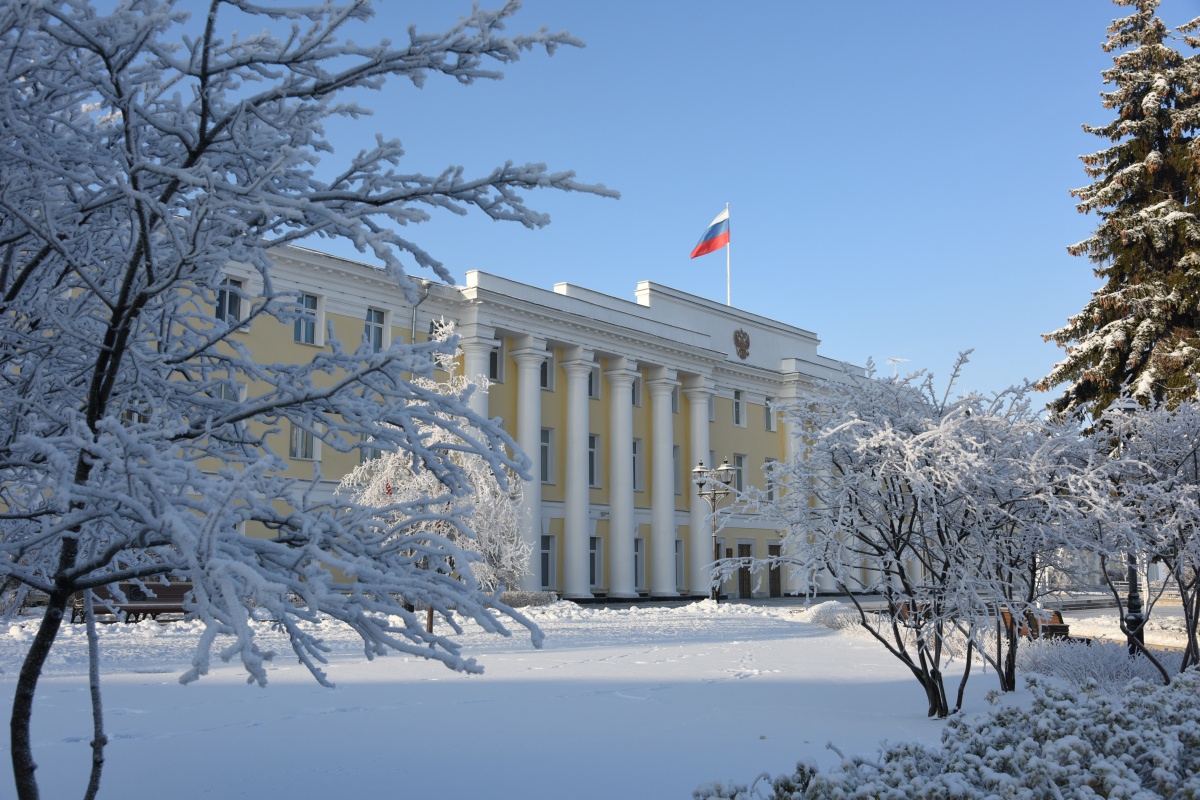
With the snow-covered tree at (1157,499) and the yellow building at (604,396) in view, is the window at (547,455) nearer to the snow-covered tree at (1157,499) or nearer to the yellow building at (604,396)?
the yellow building at (604,396)

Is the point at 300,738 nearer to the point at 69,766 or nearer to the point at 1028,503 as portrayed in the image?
the point at 69,766

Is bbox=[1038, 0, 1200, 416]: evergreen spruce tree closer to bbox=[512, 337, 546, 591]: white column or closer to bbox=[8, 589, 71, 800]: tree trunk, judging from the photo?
bbox=[512, 337, 546, 591]: white column

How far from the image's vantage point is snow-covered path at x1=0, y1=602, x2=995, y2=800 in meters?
6.55

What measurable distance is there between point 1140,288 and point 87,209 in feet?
87.1

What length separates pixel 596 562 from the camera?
3959 centimetres

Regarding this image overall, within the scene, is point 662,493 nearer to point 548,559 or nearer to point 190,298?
point 548,559

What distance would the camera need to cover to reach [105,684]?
36.5ft

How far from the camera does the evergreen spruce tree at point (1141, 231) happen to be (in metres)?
25.0

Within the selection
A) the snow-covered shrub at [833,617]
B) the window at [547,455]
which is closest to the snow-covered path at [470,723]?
the snow-covered shrub at [833,617]

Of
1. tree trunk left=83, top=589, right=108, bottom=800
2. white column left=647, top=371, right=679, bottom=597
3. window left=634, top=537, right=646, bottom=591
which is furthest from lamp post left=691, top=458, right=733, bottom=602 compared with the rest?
tree trunk left=83, top=589, right=108, bottom=800

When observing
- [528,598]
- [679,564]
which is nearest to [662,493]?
[679,564]

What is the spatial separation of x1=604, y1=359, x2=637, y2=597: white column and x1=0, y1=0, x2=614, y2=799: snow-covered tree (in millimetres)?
33997

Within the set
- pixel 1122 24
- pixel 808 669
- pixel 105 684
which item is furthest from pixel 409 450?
pixel 1122 24

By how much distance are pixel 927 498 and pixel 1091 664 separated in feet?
15.9
